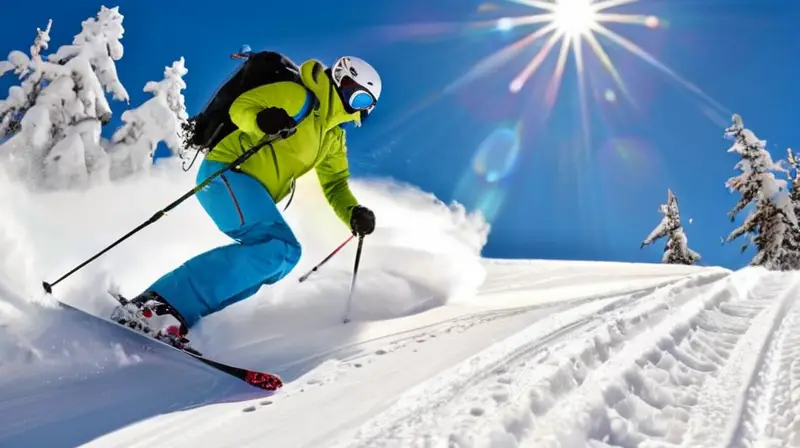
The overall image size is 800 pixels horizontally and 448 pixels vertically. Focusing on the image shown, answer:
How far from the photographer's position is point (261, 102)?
4215 mm

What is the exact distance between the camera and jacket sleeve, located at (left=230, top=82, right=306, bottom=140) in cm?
417

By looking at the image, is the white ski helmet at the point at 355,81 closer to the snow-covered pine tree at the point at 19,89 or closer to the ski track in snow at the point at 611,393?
the ski track in snow at the point at 611,393

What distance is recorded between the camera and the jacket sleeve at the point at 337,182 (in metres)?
5.64

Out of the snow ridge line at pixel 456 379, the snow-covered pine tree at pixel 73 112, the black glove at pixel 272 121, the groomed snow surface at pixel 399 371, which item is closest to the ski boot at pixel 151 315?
the groomed snow surface at pixel 399 371

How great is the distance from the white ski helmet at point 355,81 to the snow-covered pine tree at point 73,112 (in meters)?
14.3

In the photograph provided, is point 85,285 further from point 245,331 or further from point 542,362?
point 542,362

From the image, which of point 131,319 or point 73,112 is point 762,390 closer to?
point 131,319

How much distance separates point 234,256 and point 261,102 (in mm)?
1137

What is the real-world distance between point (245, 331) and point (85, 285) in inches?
49.2

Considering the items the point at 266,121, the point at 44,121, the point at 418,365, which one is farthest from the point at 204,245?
the point at 44,121

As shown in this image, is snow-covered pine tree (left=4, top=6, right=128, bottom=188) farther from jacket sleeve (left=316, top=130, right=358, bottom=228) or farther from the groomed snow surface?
jacket sleeve (left=316, top=130, right=358, bottom=228)

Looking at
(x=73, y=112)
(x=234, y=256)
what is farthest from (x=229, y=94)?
(x=73, y=112)

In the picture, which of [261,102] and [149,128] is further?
[149,128]

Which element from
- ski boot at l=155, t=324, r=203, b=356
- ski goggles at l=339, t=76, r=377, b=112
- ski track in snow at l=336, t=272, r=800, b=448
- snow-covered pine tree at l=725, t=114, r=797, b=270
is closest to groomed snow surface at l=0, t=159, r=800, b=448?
ski track in snow at l=336, t=272, r=800, b=448
